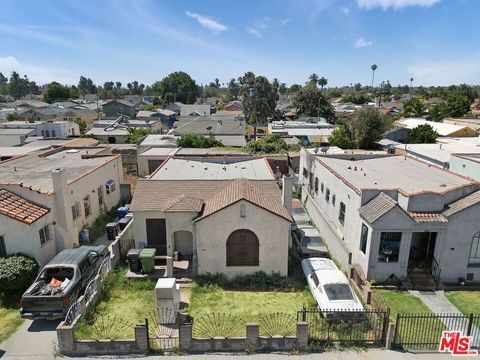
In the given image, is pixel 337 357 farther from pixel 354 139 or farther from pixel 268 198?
pixel 354 139

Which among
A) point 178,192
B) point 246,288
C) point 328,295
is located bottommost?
point 246,288

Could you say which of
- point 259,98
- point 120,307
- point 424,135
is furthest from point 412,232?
point 259,98

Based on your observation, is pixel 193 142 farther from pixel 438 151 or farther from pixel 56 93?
pixel 56 93

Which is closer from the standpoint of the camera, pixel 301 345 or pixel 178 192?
pixel 301 345

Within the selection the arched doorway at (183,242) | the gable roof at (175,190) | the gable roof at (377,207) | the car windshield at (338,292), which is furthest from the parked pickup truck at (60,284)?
the gable roof at (377,207)

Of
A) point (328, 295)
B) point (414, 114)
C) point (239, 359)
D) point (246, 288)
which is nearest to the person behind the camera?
point (239, 359)

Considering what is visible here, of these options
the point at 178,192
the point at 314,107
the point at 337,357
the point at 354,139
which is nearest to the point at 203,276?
the point at 178,192
